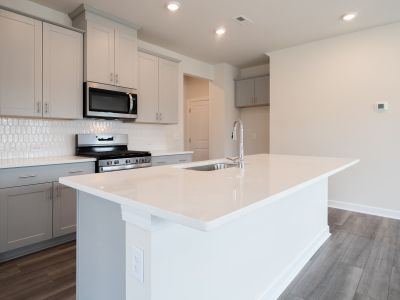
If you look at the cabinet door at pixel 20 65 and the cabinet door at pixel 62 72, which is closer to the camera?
the cabinet door at pixel 20 65

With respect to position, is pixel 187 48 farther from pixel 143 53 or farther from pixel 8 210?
pixel 8 210

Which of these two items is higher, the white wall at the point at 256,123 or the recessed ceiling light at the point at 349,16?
the recessed ceiling light at the point at 349,16

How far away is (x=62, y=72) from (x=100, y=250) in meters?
2.35

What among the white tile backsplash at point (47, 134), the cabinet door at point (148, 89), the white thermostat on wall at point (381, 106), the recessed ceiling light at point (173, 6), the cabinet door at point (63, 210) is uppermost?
the recessed ceiling light at point (173, 6)

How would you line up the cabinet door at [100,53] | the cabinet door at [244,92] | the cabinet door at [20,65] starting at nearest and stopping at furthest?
the cabinet door at [20,65], the cabinet door at [100,53], the cabinet door at [244,92]

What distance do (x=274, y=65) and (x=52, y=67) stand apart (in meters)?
3.48

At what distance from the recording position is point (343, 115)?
386 centimetres

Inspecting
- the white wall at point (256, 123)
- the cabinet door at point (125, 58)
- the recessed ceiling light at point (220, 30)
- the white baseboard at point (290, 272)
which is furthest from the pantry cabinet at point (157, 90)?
the white baseboard at point (290, 272)

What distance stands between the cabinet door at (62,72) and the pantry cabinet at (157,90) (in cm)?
94

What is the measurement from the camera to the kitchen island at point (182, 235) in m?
0.93

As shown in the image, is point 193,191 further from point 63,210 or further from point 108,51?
point 108,51

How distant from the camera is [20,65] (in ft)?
8.52

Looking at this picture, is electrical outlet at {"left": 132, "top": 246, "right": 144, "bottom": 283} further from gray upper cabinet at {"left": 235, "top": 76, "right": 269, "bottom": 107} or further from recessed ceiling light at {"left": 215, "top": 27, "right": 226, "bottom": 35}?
gray upper cabinet at {"left": 235, "top": 76, "right": 269, "bottom": 107}

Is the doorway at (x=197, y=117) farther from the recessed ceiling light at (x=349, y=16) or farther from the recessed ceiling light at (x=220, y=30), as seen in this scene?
the recessed ceiling light at (x=349, y=16)
